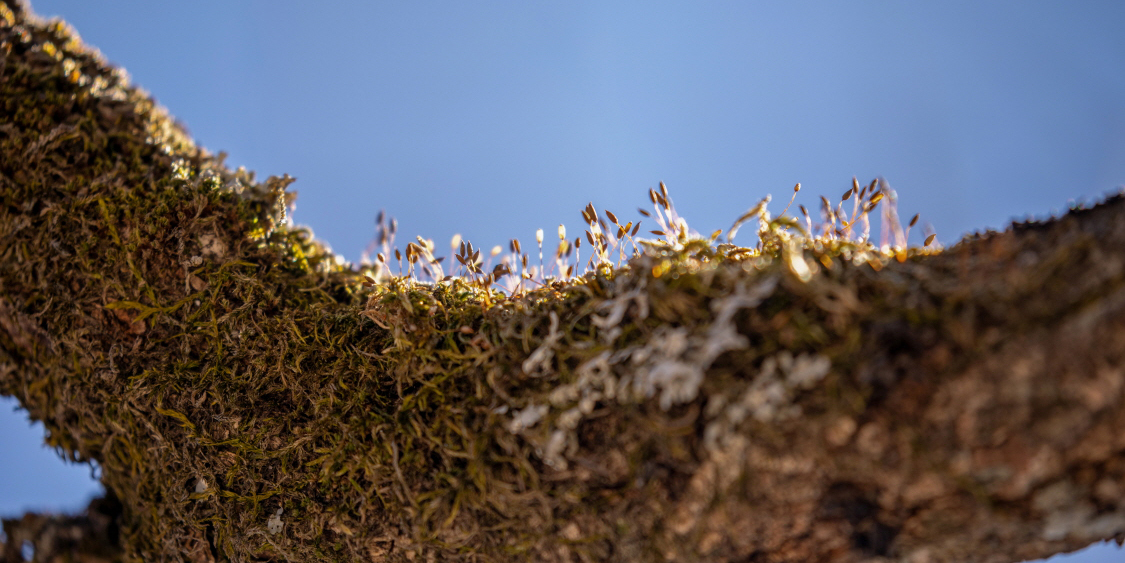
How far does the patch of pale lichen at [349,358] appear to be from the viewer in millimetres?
919

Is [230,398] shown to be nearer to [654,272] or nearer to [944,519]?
[654,272]

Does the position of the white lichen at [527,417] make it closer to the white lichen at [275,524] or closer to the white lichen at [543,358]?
the white lichen at [543,358]

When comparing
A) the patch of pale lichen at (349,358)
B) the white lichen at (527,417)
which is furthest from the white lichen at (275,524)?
the white lichen at (527,417)

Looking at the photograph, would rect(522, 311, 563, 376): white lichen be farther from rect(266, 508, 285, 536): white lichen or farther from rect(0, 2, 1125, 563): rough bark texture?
rect(266, 508, 285, 536): white lichen

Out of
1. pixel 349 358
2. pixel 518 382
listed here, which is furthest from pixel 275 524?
pixel 518 382

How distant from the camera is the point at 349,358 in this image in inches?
49.4

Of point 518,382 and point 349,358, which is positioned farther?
point 349,358

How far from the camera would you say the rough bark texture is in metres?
0.78

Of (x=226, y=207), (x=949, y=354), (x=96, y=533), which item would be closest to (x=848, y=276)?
(x=949, y=354)

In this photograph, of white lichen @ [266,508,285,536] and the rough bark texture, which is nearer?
the rough bark texture

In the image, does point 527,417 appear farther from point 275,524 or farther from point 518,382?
point 275,524

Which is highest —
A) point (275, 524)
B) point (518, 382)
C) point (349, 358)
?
point (349, 358)

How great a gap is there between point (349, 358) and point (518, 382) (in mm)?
422

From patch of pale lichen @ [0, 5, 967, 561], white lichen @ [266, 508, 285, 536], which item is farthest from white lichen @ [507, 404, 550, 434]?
white lichen @ [266, 508, 285, 536]
